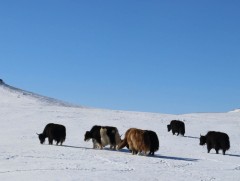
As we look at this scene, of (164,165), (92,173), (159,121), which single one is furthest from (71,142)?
(159,121)

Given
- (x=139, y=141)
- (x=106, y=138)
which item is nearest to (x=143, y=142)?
(x=139, y=141)

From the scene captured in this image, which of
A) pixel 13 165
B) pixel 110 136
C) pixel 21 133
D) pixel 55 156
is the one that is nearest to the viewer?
pixel 13 165

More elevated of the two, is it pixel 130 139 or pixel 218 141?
pixel 218 141

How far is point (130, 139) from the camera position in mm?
19672

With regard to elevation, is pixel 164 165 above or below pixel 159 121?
below

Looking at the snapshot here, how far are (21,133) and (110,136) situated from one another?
318 inches

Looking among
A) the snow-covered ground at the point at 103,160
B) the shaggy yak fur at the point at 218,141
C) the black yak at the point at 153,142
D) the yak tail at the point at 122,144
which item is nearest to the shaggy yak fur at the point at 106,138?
the snow-covered ground at the point at 103,160

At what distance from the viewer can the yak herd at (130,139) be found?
62.6 feet

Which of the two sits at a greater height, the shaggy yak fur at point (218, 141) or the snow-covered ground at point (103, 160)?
the shaggy yak fur at point (218, 141)

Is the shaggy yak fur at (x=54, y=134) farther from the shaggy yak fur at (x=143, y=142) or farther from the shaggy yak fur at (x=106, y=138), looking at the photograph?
the shaggy yak fur at (x=143, y=142)

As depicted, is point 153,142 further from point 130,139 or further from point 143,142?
point 130,139

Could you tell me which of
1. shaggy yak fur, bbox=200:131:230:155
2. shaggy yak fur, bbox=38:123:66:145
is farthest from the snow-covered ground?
shaggy yak fur, bbox=38:123:66:145

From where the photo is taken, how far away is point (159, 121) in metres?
37.2

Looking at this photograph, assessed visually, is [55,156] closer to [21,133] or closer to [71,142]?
[71,142]
